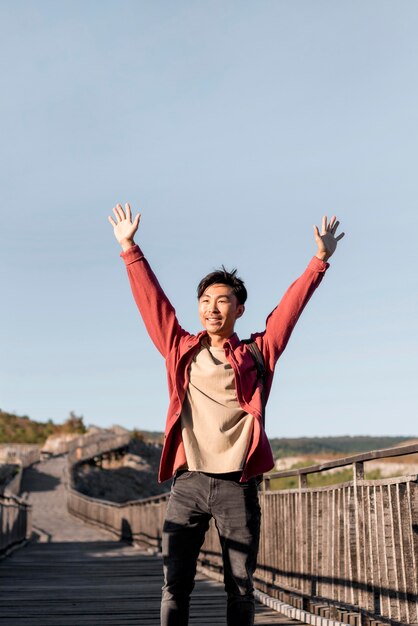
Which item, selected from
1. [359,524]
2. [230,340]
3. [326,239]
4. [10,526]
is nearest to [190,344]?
[230,340]

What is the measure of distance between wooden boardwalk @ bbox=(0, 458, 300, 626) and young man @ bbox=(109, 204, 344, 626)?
2.71m

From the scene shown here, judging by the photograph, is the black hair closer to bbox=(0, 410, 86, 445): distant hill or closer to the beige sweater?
the beige sweater

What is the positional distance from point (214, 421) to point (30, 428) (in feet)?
298

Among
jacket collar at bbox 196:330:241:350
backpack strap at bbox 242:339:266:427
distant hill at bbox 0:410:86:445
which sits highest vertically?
distant hill at bbox 0:410:86:445

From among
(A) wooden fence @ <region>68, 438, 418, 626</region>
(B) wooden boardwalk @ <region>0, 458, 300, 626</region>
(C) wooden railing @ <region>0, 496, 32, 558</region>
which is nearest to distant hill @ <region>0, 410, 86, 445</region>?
(C) wooden railing @ <region>0, 496, 32, 558</region>

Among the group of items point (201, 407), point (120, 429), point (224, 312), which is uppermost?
point (120, 429)

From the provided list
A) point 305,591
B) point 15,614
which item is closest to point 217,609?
point 305,591

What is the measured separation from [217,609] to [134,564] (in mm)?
6534

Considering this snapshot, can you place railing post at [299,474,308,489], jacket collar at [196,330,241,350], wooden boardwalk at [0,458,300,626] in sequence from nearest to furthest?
jacket collar at [196,330,241,350], wooden boardwalk at [0,458,300,626], railing post at [299,474,308,489]

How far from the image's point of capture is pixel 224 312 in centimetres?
463

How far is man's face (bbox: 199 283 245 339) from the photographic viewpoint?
4.62 meters

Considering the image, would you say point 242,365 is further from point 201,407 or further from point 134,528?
point 134,528

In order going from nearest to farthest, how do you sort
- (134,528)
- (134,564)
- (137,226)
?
(137,226), (134,564), (134,528)

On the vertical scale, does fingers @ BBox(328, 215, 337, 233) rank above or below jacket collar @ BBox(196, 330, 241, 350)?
above
